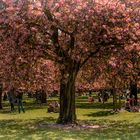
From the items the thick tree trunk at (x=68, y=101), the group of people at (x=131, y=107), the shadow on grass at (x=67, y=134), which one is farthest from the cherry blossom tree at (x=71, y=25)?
the group of people at (x=131, y=107)

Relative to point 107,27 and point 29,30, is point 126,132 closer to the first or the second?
point 107,27

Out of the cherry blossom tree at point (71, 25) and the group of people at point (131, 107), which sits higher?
the cherry blossom tree at point (71, 25)

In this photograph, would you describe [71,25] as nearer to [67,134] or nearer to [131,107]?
[67,134]

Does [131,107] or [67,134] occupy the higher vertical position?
[131,107]

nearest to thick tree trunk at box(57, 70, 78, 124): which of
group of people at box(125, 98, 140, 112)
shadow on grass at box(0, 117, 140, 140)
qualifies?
shadow on grass at box(0, 117, 140, 140)

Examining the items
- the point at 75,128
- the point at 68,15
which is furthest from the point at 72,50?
the point at 75,128

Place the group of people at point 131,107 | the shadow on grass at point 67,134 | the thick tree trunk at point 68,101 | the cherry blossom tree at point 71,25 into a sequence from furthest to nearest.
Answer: the group of people at point 131,107
the thick tree trunk at point 68,101
the cherry blossom tree at point 71,25
the shadow on grass at point 67,134

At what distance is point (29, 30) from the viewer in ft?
69.1

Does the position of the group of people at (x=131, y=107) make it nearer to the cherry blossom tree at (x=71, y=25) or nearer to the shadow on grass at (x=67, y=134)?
the shadow on grass at (x=67, y=134)

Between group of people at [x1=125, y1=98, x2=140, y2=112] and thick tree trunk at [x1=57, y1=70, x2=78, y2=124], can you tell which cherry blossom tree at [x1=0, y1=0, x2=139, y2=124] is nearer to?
thick tree trunk at [x1=57, y1=70, x2=78, y2=124]

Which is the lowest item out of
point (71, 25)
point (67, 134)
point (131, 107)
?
point (67, 134)

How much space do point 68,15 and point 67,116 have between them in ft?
19.7

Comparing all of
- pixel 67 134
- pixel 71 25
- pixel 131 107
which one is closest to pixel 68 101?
pixel 71 25

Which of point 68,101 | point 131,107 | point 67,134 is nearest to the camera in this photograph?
point 67,134
